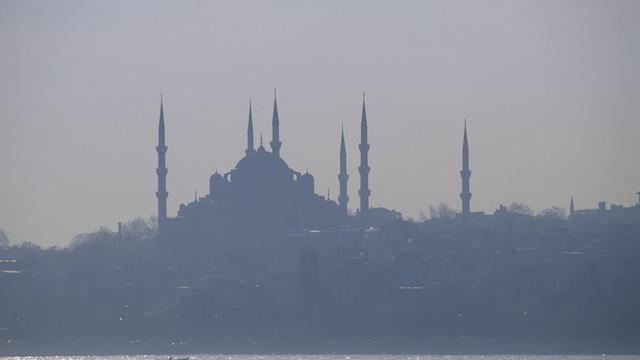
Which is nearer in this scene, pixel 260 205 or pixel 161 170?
pixel 161 170

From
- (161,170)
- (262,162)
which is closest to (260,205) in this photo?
(262,162)

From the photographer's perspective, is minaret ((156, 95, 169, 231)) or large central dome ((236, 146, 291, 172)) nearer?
minaret ((156, 95, 169, 231))

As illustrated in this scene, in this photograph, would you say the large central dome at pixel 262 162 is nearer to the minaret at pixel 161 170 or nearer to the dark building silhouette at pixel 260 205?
the dark building silhouette at pixel 260 205

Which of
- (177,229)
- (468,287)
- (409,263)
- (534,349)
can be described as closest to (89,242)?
(177,229)

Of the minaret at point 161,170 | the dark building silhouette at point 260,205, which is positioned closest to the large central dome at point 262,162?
the dark building silhouette at point 260,205

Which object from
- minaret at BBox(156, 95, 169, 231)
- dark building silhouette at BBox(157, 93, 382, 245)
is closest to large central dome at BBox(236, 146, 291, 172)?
dark building silhouette at BBox(157, 93, 382, 245)

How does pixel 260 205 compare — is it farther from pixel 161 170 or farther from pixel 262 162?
pixel 161 170

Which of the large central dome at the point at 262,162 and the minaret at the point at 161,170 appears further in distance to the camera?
the large central dome at the point at 262,162

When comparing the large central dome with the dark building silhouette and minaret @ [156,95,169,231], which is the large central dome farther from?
minaret @ [156,95,169,231]

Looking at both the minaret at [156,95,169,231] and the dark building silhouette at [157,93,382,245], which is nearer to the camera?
the minaret at [156,95,169,231]

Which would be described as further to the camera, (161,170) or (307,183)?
(307,183)

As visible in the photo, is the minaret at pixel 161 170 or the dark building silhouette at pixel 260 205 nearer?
the minaret at pixel 161 170

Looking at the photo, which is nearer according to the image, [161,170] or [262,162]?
[161,170]
